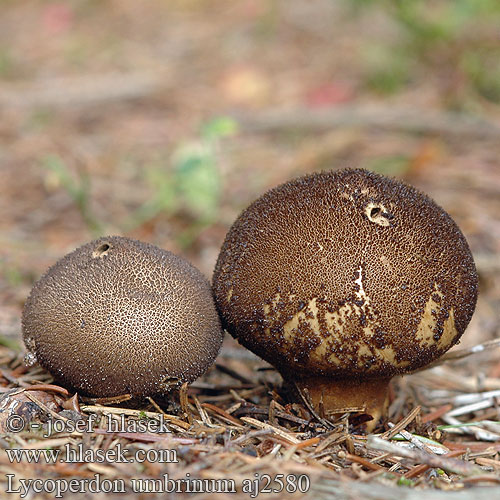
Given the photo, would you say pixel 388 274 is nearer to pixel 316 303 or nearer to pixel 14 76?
pixel 316 303

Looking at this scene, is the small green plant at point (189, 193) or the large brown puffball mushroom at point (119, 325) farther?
the small green plant at point (189, 193)

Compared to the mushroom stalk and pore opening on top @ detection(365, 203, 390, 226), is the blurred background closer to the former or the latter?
the mushroom stalk

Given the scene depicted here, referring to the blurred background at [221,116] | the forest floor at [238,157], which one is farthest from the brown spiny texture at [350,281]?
the blurred background at [221,116]

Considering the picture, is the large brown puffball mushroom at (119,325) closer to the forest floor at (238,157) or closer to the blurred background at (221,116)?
the forest floor at (238,157)

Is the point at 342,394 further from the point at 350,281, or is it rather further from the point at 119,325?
the point at 119,325

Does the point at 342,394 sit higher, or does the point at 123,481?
the point at 123,481

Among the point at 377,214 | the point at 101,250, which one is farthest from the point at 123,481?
the point at 377,214

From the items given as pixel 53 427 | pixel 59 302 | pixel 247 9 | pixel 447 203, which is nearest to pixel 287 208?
pixel 59 302
